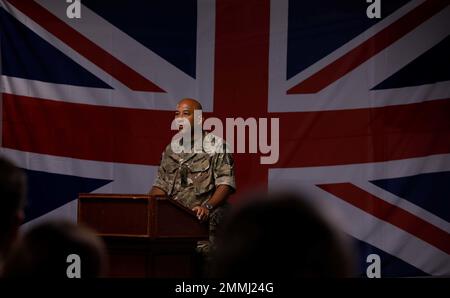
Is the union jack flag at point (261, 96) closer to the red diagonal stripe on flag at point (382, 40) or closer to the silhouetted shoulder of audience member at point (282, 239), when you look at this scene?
the red diagonal stripe on flag at point (382, 40)

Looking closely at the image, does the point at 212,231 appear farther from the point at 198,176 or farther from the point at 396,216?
the point at 396,216

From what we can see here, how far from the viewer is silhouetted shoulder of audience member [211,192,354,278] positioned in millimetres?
982

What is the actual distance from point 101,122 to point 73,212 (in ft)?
2.43

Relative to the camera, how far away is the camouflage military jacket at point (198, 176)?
17.0 feet

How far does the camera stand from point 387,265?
615cm

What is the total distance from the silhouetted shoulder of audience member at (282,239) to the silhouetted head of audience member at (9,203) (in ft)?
1.80

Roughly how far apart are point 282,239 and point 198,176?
4244 millimetres

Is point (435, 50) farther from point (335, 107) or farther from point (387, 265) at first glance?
point (387, 265)

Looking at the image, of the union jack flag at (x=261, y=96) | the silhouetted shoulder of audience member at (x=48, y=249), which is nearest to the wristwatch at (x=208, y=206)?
the union jack flag at (x=261, y=96)

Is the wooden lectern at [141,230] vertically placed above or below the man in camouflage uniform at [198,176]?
below

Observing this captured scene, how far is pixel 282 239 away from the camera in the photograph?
99 cm
